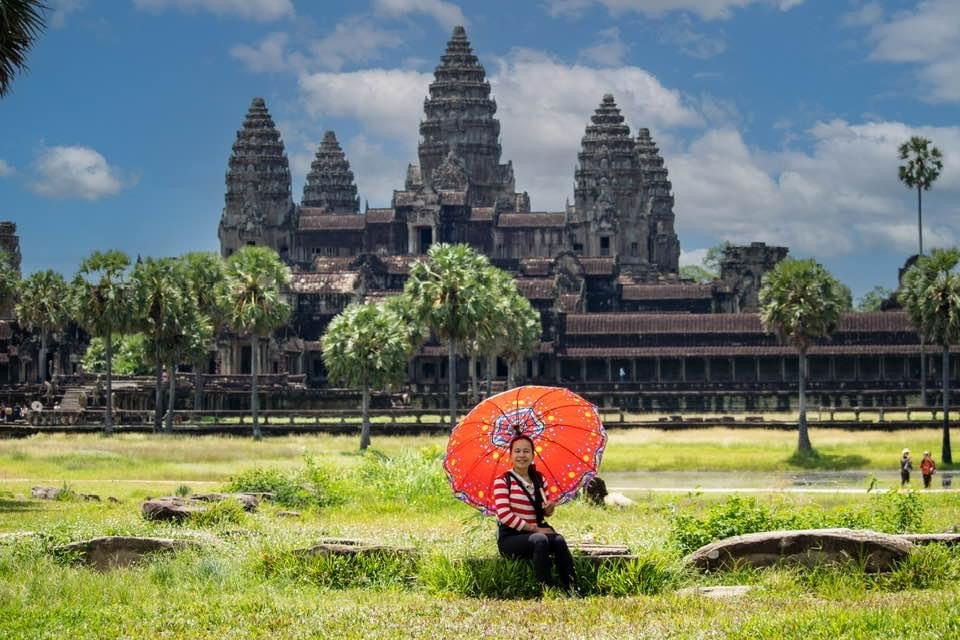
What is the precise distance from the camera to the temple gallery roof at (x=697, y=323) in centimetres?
11444

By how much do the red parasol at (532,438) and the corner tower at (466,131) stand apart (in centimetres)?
14206

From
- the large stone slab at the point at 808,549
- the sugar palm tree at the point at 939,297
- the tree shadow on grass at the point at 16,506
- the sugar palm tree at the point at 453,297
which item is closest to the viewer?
the large stone slab at the point at 808,549

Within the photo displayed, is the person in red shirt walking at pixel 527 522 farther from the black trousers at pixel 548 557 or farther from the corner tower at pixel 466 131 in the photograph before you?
the corner tower at pixel 466 131

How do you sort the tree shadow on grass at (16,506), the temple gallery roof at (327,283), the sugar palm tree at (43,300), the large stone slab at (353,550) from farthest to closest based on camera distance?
the temple gallery roof at (327,283) < the sugar palm tree at (43,300) < the tree shadow on grass at (16,506) < the large stone slab at (353,550)

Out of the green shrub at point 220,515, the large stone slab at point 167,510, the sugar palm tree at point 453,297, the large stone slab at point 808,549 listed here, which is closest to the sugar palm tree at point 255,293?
the sugar palm tree at point 453,297

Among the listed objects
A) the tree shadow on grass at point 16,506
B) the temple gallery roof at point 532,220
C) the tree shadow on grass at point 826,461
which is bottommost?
the tree shadow on grass at point 826,461

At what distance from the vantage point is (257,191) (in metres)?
160

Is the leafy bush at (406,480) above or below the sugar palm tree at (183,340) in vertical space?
below

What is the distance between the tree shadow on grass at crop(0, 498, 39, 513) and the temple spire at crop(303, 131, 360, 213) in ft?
494

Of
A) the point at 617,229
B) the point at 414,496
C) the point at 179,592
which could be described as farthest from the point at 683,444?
the point at 617,229

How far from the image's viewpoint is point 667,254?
182125mm

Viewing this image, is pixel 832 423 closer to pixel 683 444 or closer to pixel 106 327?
pixel 683 444

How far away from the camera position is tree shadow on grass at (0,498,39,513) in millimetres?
34156

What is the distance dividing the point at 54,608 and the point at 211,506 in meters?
10.7
